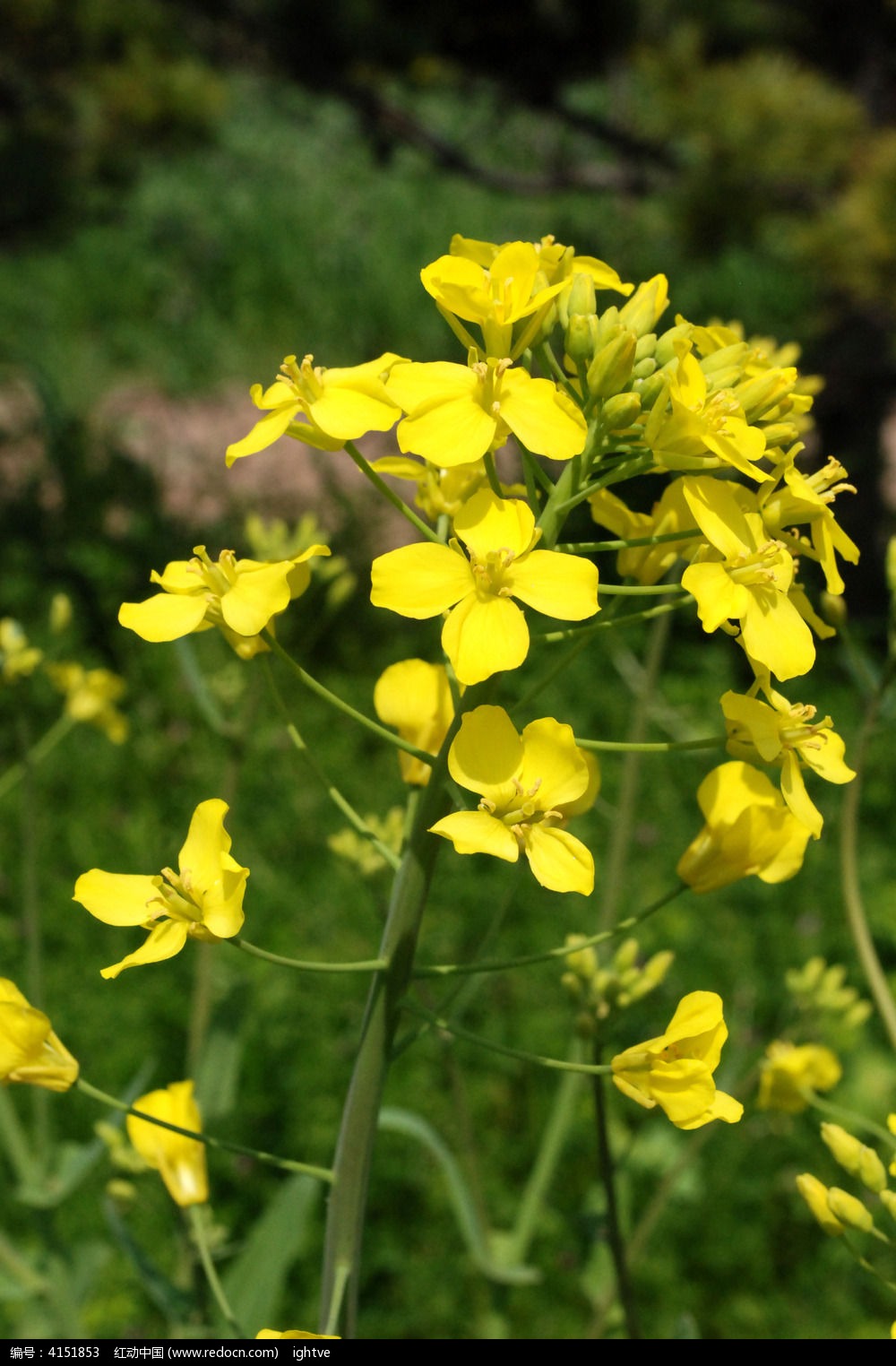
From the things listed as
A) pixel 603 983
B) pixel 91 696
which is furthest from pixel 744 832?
pixel 91 696

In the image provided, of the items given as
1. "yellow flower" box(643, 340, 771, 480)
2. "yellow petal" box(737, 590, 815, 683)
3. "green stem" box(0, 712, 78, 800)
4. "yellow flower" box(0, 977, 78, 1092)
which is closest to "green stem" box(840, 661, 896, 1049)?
"yellow petal" box(737, 590, 815, 683)

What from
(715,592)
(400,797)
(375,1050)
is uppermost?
(715,592)

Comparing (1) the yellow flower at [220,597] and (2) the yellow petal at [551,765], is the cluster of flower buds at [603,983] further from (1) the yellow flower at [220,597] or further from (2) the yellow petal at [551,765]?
(1) the yellow flower at [220,597]

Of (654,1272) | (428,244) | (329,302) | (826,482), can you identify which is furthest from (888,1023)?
(428,244)

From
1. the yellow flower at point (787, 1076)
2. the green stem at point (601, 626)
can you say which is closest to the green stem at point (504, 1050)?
the green stem at point (601, 626)

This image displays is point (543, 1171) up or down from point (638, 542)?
down

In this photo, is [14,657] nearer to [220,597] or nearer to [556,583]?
[220,597]

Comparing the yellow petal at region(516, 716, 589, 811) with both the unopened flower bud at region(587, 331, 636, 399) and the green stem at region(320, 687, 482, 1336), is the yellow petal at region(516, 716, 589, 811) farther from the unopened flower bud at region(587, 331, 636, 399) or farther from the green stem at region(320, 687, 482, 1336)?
the unopened flower bud at region(587, 331, 636, 399)
